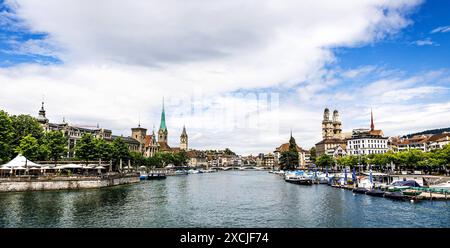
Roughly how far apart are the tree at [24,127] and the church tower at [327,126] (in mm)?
141180

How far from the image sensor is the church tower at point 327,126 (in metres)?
181

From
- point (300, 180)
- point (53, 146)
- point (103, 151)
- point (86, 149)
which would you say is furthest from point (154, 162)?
point (300, 180)

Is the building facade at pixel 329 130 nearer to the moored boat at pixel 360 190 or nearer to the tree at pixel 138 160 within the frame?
the tree at pixel 138 160

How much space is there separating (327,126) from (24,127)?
145909mm

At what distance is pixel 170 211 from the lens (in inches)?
1353

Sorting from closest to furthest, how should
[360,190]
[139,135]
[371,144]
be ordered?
1. [360,190]
2. [371,144]
3. [139,135]

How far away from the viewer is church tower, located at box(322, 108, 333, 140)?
180625 mm

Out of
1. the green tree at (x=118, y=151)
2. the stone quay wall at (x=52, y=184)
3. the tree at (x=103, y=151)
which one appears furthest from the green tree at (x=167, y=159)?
the stone quay wall at (x=52, y=184)

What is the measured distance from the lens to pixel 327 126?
182 metres
